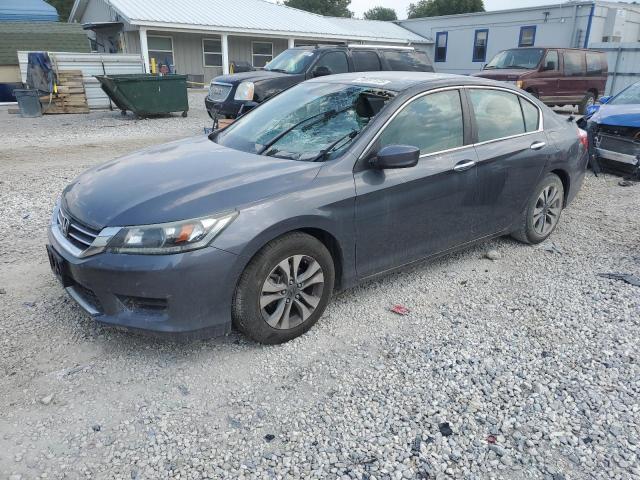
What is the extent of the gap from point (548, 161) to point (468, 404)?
9.53 ft

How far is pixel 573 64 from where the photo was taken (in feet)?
52.1

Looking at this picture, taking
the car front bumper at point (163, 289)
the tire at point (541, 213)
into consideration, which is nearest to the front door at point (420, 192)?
the tire at point (541, 213)

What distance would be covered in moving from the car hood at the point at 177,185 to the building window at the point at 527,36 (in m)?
25.1

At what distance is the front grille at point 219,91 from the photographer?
11305 mm


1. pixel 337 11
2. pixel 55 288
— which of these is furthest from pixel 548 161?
pixel 337 11

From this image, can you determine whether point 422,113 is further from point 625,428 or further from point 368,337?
point 625,428

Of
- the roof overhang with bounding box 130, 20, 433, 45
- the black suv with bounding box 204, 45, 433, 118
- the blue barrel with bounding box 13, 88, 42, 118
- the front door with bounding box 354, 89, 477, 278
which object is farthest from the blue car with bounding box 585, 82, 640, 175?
the roof overhang with bounding box 130, 20, 433, 45

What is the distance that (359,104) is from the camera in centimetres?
390

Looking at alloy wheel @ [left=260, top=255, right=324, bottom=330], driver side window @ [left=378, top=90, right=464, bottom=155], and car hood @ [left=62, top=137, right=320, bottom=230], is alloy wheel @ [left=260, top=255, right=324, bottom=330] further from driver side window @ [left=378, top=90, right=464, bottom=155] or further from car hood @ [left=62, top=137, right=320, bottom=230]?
driver side window @ [left=378, top=90, right=464, bottom=155]

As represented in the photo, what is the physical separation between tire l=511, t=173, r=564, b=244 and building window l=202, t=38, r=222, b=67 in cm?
2313

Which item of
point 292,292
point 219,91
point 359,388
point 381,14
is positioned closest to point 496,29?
point 219,91

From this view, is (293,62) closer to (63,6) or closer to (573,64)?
(573,64)

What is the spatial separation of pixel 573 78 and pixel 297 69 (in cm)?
944

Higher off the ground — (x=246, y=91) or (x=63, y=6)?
(x=63, y=6)
